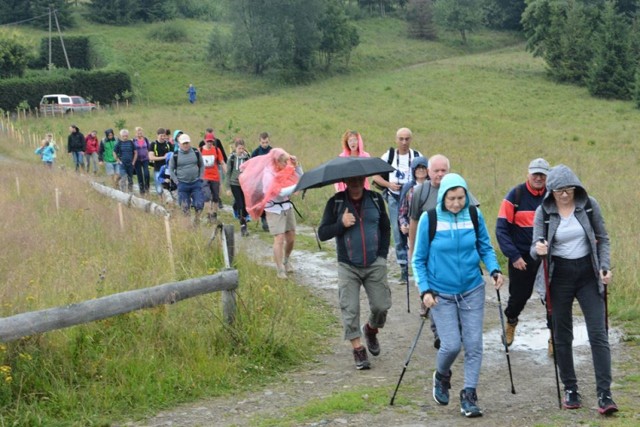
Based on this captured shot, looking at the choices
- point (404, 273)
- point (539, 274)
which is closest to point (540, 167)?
point (539, 274)

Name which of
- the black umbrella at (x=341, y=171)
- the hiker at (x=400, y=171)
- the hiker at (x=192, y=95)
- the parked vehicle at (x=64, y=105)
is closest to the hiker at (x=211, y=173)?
the hiker at (x=400, y=171)

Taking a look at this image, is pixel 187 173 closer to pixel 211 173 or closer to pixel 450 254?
pixel 211 173

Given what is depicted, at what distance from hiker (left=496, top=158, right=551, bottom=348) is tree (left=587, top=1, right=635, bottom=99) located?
165 ft

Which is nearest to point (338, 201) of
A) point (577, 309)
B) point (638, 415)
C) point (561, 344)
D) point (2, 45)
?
point (561, 344)

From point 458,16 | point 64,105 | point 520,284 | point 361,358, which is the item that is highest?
point 458,16

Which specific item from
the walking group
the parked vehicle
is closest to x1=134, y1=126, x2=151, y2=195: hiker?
the walking group

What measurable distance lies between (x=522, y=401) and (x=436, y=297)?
1.13 meters

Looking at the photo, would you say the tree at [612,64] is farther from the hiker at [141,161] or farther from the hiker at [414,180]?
the hiker at [414,180]

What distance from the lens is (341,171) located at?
810 centimetres

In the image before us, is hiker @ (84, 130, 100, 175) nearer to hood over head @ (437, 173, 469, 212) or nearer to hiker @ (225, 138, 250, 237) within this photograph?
hiker @ (225, 138, 250, 237)

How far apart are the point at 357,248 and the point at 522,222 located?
1577 mm

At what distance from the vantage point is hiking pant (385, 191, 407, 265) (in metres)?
11.3

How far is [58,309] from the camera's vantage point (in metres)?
6.97

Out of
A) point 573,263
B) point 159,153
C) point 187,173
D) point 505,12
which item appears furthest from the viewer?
point 505,12
